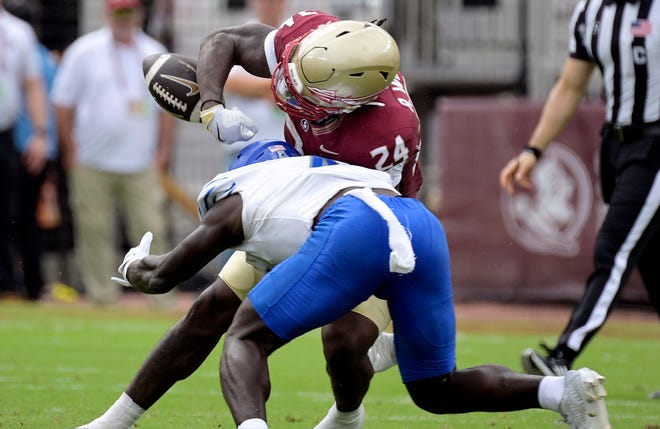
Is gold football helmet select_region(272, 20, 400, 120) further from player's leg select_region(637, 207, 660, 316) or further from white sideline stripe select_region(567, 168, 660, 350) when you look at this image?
player's leg select_region(637, 207, 660, 316)

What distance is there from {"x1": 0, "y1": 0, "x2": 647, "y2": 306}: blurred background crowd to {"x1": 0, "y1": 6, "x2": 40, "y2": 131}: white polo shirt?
364 mm

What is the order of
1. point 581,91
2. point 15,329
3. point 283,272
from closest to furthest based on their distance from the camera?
1. point 283,272
2. point 581,91
3. point 15,329

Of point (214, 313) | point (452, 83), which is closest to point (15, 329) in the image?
point (214, 313)

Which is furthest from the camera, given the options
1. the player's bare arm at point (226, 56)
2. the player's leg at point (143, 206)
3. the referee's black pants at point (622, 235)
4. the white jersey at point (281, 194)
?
the player's leg at point (143, 206)

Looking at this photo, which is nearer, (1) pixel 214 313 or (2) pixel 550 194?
(1) pixel 214 313

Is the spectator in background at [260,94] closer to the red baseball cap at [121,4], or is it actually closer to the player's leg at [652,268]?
the red baseball cap at [121,4]

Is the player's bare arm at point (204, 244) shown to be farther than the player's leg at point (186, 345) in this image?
No

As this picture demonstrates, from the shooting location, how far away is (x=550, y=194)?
12.1 m

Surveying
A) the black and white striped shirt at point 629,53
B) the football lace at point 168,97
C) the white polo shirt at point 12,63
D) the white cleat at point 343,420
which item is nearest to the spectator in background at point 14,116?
the white polo shirt at point 12,63

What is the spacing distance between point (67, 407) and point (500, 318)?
6349 mm

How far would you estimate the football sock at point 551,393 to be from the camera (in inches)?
180

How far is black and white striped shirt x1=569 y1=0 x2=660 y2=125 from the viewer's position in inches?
264

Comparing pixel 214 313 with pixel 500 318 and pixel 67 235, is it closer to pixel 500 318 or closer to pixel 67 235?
pixel 500 318

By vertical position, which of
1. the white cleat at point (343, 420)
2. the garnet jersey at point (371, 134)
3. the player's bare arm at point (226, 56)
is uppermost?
the player's bare arm at point (226, 56)
